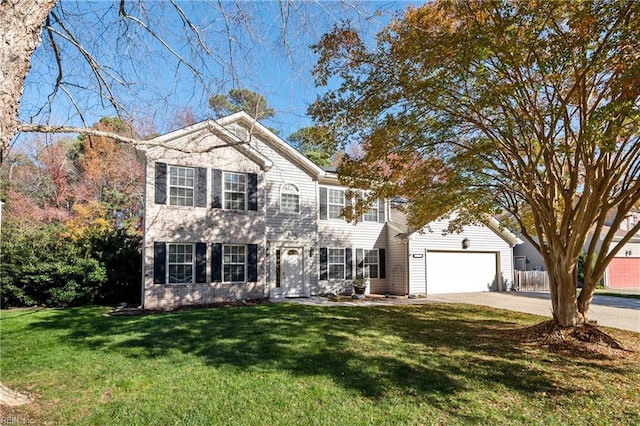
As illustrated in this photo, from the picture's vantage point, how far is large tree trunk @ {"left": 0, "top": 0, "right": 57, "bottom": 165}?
10.5ft

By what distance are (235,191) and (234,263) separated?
8.73ft

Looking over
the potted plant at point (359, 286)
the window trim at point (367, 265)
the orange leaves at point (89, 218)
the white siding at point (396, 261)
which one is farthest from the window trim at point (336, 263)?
the orange leaves at point (89, 218)

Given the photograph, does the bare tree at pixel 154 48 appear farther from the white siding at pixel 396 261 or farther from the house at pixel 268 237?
the white siding at pixel 396 261

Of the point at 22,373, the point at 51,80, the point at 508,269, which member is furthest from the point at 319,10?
the point at 508,269

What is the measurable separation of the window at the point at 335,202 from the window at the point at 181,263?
6.23m

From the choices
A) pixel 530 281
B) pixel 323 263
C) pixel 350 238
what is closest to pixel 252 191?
pixel 323 263

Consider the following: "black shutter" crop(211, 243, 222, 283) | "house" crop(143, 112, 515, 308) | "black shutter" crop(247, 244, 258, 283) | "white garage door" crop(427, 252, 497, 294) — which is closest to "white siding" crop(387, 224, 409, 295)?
"house" crop(143, 112, 515, 308)

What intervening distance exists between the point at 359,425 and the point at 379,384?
122 centimetres

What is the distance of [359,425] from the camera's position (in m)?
3.90

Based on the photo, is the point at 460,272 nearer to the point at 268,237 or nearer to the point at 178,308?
the point at 268,237

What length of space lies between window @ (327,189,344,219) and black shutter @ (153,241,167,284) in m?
7.07

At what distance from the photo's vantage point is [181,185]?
1298 cm

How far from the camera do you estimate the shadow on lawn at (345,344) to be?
17.3ft

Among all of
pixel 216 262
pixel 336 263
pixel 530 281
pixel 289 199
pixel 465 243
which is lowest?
pixel 530 281
